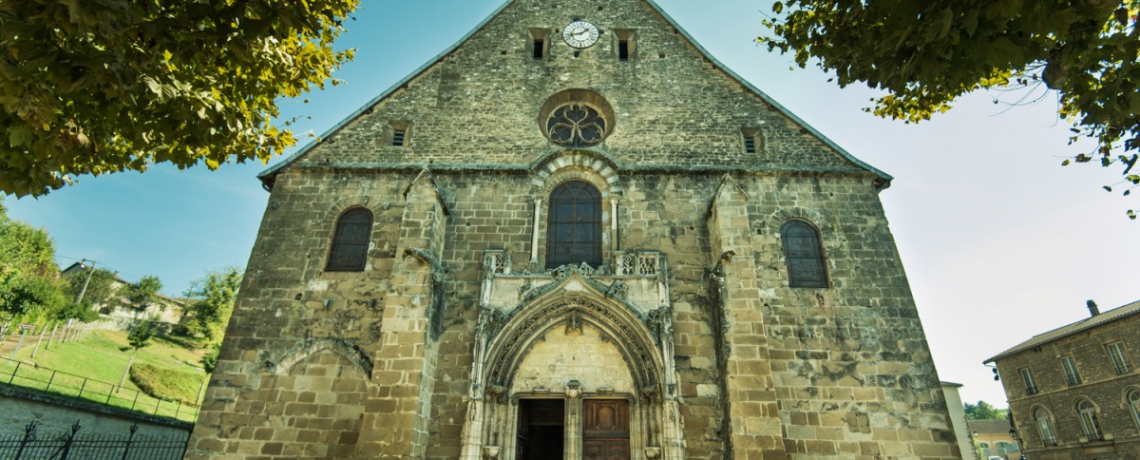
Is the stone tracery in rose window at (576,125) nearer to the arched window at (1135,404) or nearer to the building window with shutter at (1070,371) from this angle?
the arched window at (1135,404)

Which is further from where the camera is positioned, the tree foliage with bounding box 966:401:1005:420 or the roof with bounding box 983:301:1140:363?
the tree foliage with bounding box 966:401:1005:420

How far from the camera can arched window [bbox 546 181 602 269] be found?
1113cm

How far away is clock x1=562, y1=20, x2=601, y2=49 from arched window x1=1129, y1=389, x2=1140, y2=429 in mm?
28151

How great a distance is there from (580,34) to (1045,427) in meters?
31.7

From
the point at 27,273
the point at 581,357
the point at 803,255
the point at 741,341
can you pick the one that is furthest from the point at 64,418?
the point at 27,273

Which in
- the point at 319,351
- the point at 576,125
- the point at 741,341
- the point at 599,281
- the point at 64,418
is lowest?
the point at 64,418

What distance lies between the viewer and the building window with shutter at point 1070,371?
2573 centimetres

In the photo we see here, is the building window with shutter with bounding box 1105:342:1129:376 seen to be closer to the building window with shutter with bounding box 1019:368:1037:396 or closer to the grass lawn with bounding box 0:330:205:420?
the building window with shutter with bounding box 1019:368:1037:396

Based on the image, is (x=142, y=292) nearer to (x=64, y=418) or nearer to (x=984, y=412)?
(x=64, y=418)

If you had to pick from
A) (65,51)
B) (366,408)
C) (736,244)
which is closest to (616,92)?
(736,244)

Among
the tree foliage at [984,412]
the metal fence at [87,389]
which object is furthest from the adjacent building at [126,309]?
the tree foliage at [984,412]

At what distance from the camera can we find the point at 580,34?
13852mm

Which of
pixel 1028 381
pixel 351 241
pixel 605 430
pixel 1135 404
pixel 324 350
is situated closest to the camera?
pixel 605 430

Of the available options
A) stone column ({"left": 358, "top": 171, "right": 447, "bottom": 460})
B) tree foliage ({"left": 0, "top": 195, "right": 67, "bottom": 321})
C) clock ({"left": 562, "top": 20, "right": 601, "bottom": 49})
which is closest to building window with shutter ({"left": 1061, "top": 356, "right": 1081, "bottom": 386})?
clock ({"left": 562, "top": 20, "right": 601, "bottom": 49})
